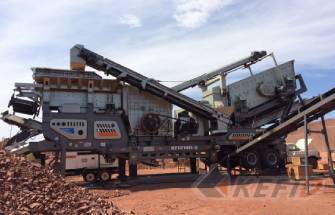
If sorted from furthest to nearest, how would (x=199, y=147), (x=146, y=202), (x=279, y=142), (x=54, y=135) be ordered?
(x=279, y=142) → (x=199, y=147) → (x=54, y=135) → (x=146, y=202)

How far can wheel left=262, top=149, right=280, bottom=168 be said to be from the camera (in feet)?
61.3

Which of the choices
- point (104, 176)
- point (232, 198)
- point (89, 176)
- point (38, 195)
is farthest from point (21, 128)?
point (38, 195)

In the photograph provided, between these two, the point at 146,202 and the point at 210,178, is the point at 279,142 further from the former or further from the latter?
the point at 146,202

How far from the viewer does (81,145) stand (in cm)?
1565

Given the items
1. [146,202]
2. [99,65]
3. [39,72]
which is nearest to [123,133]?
[99,65]

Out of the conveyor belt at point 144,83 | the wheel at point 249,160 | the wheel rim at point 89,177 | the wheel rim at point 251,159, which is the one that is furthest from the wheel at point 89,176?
the wheel rim at point 251,159

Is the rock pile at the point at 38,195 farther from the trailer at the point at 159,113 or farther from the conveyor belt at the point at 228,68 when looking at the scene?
the conveyor belt at the point at 228,68

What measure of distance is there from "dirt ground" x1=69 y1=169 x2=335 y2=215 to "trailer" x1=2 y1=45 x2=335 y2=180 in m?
1.88

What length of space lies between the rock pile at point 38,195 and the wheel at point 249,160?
1142 centimetres

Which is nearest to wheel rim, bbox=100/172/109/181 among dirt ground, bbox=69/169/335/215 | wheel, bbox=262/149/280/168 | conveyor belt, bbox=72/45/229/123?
dirt ground, bbox=69/169/335/215

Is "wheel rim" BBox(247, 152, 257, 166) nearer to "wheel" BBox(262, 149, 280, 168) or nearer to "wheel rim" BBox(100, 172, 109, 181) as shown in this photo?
"wheel" BBox(262, 149, 280, 168)

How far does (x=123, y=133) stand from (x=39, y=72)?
402 cm

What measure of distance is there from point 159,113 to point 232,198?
276 inches

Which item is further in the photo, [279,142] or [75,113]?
[279,142]
